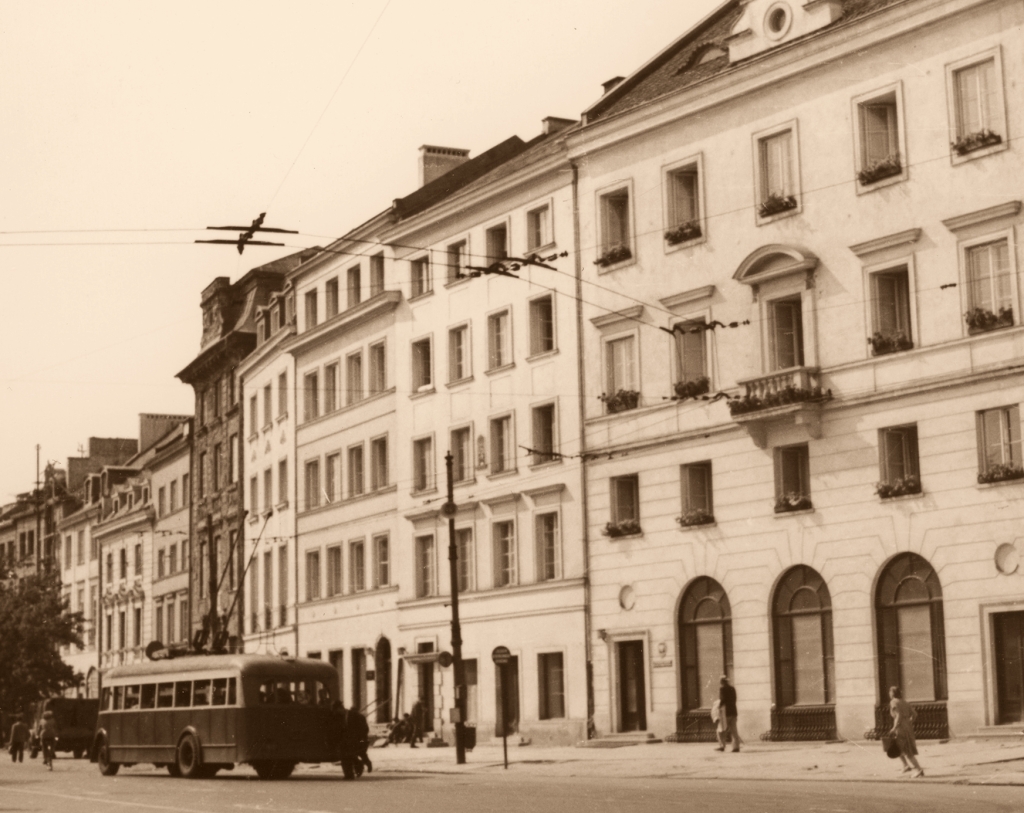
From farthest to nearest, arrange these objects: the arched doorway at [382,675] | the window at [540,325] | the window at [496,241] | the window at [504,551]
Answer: the arched doorway at [382,675], the window at [496,241], the window at [504,551], the window at [540,325]

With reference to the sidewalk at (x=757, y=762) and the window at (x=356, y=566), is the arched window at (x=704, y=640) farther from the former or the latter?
the window at (x=356, y=566)

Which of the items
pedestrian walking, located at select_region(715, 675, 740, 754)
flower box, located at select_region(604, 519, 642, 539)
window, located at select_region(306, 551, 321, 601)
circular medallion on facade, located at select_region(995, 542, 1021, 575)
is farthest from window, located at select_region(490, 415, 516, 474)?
circular medallion on facade, located at select_region(995, 542, 1021, 575)

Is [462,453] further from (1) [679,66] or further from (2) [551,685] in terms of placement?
(1) [679,66]

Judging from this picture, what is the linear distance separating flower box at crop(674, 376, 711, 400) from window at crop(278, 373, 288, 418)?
25.9 metres

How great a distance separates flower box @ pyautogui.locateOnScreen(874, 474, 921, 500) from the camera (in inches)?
1572

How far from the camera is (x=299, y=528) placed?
67.1 m

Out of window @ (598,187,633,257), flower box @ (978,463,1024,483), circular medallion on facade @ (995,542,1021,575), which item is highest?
window @ (598,187,633,257)

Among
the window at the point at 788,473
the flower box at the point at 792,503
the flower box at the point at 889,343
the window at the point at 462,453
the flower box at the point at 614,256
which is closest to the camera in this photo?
the flower box at the point at 889,343

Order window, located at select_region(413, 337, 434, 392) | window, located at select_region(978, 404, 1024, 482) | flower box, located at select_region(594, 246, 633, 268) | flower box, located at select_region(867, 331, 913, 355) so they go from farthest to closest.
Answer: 1. window, located at select_region(413, 337, 434, 392)
2. flower box, located at select_region(594, 246, 633, 268)
3. flower box, located at select_region(867, 331, 913, 355)
4. window, located at select_region(978, 404, 1024, 482)

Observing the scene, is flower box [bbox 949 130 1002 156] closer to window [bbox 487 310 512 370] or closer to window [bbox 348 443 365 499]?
window [bbox 487 310 512 370]

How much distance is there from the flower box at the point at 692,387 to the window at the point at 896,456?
18.9 ft

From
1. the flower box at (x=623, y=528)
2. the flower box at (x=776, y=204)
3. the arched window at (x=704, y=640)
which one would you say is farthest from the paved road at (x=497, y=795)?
the flower box at (x=776, y=204)

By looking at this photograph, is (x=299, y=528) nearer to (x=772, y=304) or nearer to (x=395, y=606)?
(x=395, y=606)

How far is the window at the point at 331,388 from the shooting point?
213ft
